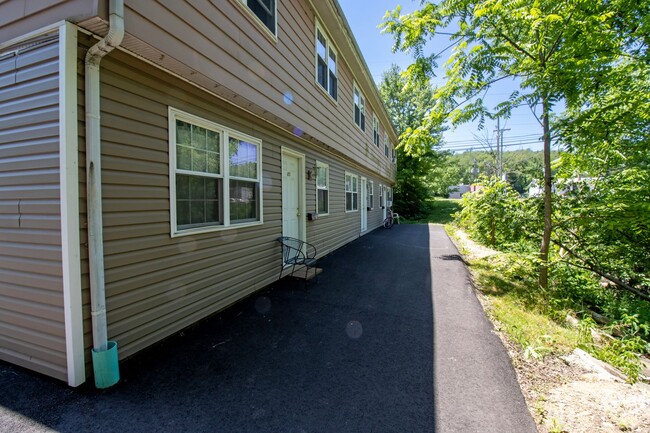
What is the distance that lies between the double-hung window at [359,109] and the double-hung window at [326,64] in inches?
78.8

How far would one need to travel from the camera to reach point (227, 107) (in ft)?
11.9

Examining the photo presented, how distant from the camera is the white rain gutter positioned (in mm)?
2088

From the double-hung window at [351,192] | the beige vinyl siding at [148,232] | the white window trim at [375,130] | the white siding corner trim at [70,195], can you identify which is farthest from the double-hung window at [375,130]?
the white siding corner trim at [70,195]

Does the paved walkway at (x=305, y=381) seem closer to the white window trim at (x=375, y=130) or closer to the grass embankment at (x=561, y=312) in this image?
the grass embankment at (x=561, y=312)

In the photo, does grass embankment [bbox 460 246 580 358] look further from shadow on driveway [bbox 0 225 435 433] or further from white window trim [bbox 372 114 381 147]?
white window trim [bbox 372 114 381 147]

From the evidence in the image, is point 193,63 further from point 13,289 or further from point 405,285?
point 405,285

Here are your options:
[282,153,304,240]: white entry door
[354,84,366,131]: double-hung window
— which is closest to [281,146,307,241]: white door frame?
[282,153,304,240]: white entry door

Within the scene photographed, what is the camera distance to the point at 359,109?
927 centimetres

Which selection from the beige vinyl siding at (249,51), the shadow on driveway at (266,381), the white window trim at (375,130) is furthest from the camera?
the white window trim at (375,130)

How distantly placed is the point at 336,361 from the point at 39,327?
245 centimetres

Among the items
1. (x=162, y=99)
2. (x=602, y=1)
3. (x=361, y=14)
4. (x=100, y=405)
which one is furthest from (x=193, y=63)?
(x=361, y=14)

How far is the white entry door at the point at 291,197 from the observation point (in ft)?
17.5

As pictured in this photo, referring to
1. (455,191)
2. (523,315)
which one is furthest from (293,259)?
(455,191)

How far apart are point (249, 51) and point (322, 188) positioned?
3.73 m
